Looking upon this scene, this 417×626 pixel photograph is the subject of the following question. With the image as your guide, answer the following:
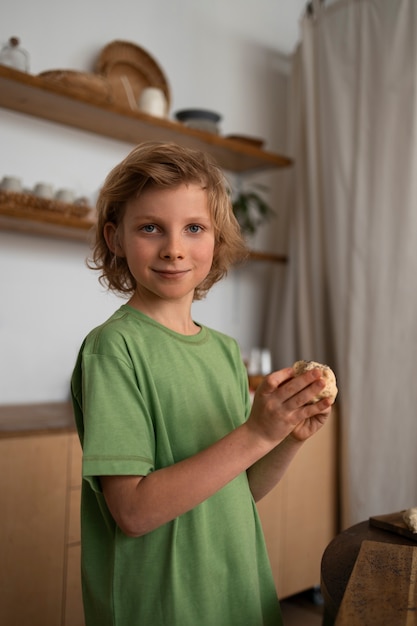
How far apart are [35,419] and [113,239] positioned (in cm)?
115

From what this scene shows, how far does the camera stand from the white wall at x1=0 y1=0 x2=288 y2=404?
2.23m

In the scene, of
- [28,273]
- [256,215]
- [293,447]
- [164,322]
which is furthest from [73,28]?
[293,447]

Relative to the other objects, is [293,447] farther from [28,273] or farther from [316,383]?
[28,273]

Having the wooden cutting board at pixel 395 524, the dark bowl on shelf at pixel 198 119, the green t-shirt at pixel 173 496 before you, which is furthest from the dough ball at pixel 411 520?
the dark bowl on shelf at pixel 198 119

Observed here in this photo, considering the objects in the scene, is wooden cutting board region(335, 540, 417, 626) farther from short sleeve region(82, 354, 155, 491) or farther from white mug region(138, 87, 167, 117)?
white mug region(138, 87, 167, 117)

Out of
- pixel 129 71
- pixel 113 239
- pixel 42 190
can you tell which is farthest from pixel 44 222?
pixel 113 239

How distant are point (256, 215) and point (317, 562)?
162 centimetres

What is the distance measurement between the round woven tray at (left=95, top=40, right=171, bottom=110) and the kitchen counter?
3.86 ft

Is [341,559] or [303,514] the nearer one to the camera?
[341,559]

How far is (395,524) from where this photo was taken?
100cm

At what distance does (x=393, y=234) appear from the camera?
94.9 inches

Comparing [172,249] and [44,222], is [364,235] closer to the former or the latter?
[44,222]

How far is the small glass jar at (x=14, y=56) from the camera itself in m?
2.04

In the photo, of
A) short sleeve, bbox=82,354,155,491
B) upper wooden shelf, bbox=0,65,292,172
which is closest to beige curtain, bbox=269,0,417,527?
upper wooden shelf, bbox=0,65,292,172
